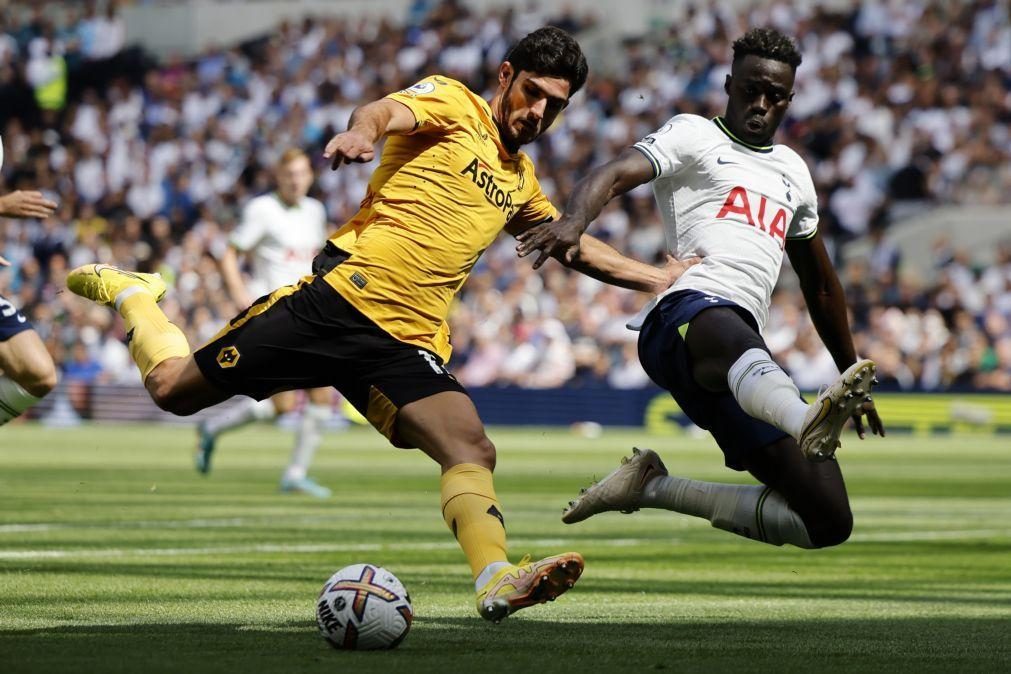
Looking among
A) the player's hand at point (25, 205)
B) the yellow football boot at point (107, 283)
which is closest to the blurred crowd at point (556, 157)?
the player's hand at point (25, 205)

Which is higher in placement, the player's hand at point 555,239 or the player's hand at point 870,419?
the player's hand at point 555,239

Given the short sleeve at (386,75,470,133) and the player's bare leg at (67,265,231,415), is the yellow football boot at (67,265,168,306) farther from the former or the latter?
the short sleeve at (386,75,470,133)

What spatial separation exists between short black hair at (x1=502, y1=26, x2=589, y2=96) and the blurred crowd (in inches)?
727

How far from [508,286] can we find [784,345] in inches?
218

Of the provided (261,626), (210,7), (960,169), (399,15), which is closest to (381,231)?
(261,626)

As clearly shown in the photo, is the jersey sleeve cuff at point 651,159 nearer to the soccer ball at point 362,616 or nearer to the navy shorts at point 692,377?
the navy shorts at point 692,377

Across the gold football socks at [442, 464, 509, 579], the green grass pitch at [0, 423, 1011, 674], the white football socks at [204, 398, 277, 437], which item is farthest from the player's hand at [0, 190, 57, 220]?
the white football socks at [204, 398, 277, 437]

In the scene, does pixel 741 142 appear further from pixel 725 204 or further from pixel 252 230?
pixel 252 230

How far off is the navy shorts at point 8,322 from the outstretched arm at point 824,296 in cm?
429

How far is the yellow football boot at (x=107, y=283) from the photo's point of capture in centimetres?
758

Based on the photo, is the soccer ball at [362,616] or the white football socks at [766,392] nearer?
the soccer ball at [362,616]

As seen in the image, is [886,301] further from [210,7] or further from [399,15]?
[210,7]

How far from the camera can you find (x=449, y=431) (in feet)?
21.3

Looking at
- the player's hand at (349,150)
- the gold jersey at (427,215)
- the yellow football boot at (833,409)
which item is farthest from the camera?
the gold jersey at (427,215)
